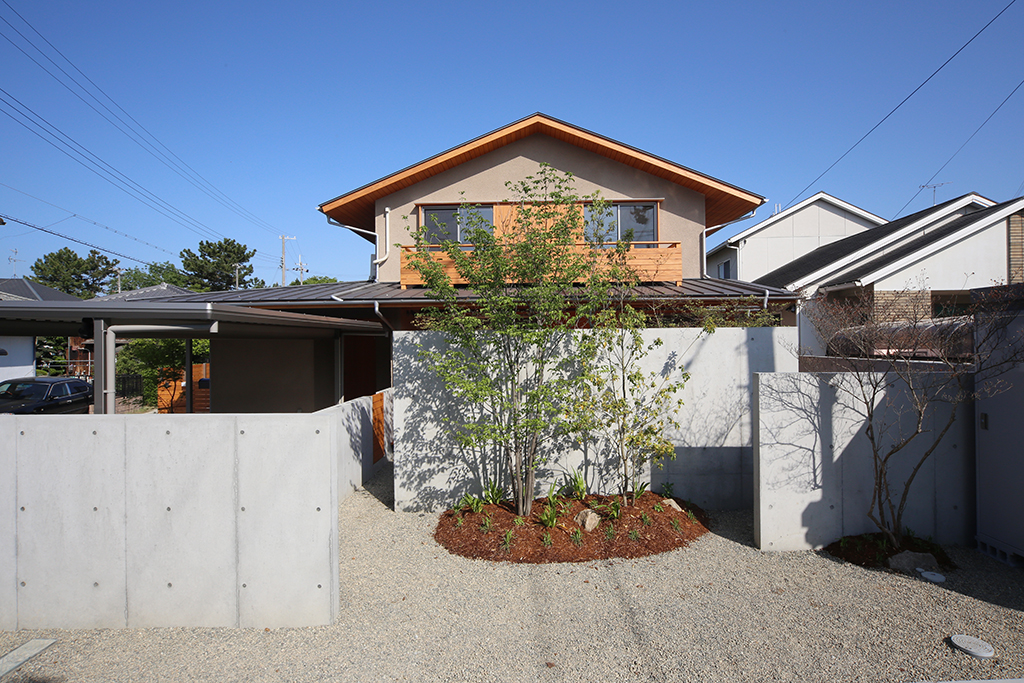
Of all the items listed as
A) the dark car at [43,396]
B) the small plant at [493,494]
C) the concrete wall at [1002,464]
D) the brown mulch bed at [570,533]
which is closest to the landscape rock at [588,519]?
the brown mulch bed at [570,533]

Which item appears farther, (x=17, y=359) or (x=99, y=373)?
(x=17, y=359)

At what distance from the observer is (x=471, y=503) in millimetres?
5504

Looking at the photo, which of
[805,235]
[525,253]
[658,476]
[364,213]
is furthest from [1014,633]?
[805,235]

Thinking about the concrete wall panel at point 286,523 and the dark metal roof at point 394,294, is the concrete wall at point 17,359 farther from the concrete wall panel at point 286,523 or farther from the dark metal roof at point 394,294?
the concrete wall panel at point 286,523

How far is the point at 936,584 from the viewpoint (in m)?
4.03

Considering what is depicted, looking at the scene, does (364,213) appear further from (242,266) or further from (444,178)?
(242,266)

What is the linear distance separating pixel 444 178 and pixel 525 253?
6666 millimetres

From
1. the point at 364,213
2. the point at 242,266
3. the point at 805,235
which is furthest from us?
the point at 242,266

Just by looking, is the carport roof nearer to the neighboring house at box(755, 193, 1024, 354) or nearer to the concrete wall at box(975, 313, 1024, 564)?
the concrete wall at box(975, 313, 1024, 564)

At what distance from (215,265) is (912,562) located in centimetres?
4616

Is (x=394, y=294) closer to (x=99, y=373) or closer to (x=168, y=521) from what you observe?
(x=99, y=373)

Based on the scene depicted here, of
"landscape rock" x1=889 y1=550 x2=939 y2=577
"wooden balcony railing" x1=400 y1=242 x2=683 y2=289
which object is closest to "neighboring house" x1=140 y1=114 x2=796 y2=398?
"wooden balcony railing" x1=400 y1=242 x2=683 y2=289

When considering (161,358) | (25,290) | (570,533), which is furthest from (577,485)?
(25,290)

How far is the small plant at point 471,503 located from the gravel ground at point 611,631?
93 centimetres
